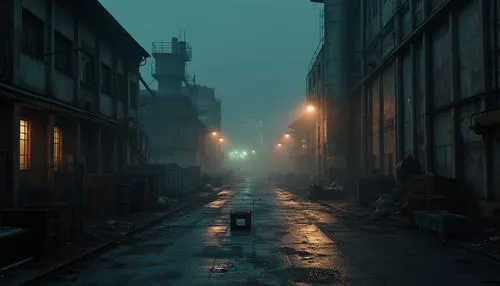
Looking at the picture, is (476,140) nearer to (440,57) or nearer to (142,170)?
(440,57)

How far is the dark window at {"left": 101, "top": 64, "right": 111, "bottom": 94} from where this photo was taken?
29.6m

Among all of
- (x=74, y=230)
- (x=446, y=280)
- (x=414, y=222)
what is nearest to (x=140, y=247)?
(x=74, y=230)

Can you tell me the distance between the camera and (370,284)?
9.60 m

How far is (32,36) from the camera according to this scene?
1959 cm

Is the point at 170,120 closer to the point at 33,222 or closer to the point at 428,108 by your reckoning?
the point at 428,108

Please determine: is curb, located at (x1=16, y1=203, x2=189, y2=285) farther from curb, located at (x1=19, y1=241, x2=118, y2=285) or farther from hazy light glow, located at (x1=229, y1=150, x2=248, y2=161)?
hazy light glow, located at (x1=229, y1=150, x2=248, y2=161)

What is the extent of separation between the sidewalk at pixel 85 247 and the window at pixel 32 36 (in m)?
6.24

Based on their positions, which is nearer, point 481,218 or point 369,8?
point 481,218

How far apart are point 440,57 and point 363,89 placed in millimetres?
15782

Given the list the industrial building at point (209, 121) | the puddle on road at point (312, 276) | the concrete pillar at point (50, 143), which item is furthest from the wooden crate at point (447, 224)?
the industrial building at point (209, 121)

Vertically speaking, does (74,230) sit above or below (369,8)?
below

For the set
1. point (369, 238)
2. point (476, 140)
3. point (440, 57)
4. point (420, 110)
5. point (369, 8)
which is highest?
point (369, 8)

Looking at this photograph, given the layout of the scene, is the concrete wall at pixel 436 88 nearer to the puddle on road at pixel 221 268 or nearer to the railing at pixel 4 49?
the puddle on road at pixel 221 268

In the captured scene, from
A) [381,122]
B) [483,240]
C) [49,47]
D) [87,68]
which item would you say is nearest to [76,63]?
[87,68]
